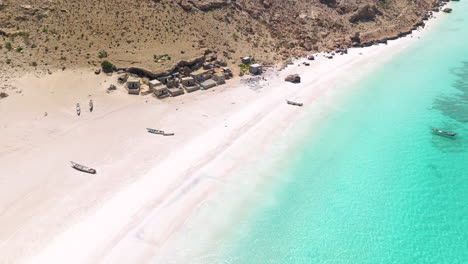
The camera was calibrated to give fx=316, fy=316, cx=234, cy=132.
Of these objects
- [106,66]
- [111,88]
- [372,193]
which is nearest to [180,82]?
[111,88]

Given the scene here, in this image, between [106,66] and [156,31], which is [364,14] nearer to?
[156,31]

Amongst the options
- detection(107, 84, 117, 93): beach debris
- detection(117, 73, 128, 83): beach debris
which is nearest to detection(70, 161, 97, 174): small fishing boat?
detection(107, 84, 117, 93): beach debris

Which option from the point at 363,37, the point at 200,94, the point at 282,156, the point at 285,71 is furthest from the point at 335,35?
the point at 282,156

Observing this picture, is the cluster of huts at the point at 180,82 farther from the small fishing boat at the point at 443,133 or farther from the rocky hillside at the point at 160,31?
the small fishing boat at the point at 443,133

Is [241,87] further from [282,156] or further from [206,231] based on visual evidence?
[206,231]

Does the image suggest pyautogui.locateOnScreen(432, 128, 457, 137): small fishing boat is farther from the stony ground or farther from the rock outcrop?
the rock outcrop
